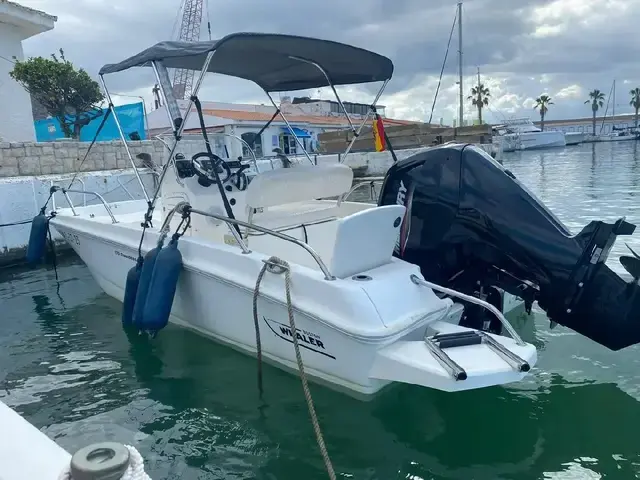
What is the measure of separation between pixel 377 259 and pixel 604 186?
1511 centimetres

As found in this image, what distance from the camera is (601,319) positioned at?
3381mm

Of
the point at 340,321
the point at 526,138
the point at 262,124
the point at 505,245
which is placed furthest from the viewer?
the point at 526,138

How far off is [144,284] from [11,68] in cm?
1445

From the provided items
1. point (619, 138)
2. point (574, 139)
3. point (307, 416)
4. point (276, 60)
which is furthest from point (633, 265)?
point (619, 138)

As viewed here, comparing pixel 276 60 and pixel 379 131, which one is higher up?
pixel 276 60

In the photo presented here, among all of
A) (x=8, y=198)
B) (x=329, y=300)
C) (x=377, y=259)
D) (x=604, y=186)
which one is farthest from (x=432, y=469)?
(x=604, y=186)

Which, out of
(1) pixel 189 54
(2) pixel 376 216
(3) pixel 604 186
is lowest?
(3) pixel 604 186

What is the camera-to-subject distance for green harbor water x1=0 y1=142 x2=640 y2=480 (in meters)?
3.04

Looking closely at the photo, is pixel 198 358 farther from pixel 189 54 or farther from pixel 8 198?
pixel 8 198

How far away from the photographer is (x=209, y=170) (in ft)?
16.5

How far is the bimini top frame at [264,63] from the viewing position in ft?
13.9

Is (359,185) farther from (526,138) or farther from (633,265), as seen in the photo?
(526,138)

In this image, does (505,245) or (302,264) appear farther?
(302,264)

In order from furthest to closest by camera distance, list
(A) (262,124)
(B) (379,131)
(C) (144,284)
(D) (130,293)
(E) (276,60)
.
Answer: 1. (A) (262,124)
2. (B) (379,131)
3. (E) (276,60)
4. (D) (130,293)
5. (C) (144,284)
